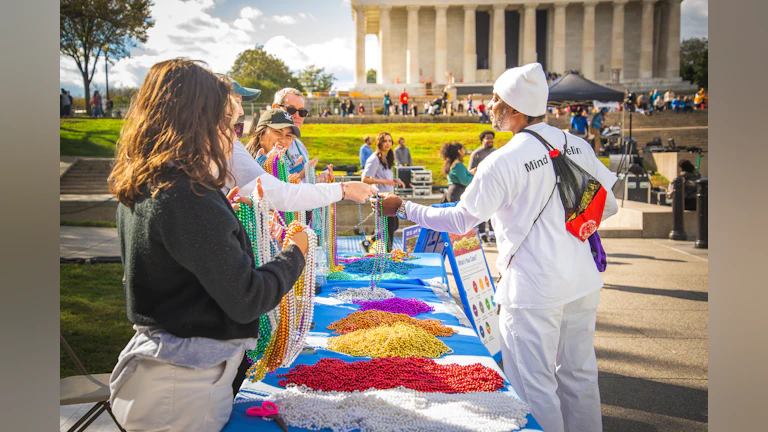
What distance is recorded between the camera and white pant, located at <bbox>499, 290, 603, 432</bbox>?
324 cm

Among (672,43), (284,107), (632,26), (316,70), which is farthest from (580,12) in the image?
(284,107)

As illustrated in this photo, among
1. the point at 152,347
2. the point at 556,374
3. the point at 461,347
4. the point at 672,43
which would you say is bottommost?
the point at 556,374

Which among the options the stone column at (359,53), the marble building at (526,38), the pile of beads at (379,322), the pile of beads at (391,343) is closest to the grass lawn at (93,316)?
the pile of beads at (379,322)

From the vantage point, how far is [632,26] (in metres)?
61.7

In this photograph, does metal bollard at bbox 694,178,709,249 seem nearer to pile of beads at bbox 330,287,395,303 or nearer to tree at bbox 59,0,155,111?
pile of beads at bbox 330,287,395,303

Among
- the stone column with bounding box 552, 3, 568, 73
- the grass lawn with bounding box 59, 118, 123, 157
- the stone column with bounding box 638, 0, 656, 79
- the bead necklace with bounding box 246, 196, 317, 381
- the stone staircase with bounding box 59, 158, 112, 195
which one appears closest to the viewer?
the bead necklace with bounding box 246, 196, 317, 381

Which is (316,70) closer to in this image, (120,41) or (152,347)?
(120,41)

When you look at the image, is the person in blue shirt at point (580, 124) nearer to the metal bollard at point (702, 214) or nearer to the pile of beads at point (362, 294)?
the metal bollard at point (702, 214)

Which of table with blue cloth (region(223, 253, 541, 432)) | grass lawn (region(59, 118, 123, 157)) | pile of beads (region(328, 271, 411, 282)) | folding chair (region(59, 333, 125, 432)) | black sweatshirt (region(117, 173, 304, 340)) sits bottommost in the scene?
folding chair (region(59, 333, 125, 432))

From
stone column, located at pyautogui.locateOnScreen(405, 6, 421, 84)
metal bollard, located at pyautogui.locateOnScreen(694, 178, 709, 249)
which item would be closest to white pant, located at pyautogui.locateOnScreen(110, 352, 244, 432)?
metal bollard, located at pyautogui.locateOnScreen(694, 178, 709, 249)

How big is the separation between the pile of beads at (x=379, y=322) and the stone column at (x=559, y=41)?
60519 mm

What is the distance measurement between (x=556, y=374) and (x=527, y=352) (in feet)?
1.29

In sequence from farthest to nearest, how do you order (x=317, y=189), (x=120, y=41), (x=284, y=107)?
(x=120, y=41) < (x=284, y=107) < (x=317, y=189)

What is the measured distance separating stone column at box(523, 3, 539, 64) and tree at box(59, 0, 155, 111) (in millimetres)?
38444
